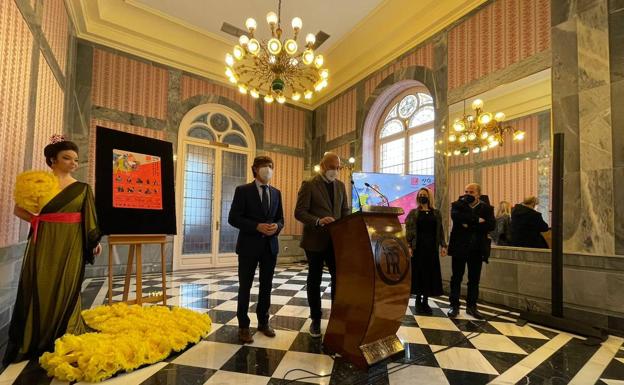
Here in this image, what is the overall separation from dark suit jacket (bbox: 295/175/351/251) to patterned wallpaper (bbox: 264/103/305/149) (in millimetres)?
5063

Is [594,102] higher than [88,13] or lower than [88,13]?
lower

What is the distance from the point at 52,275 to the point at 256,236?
4.54ft

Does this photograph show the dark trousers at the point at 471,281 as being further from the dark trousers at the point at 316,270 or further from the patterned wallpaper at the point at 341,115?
the patterned wallpaper at the point at 341,115

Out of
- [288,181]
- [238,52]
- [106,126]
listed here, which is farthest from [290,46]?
[288,181]

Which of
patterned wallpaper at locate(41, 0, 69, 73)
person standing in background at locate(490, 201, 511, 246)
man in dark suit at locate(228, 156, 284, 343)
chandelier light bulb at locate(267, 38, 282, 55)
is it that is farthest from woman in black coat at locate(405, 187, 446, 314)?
patterned wallpaper at locate(41, 0, 69, 73)

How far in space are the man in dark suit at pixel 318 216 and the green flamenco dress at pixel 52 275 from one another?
1552 millimetres

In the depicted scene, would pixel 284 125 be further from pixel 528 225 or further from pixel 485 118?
pixel 528 225

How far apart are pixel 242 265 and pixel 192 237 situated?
172 inches

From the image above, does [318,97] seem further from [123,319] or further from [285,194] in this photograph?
[123,319]

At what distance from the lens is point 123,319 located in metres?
2.60

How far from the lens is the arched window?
17.0 ft

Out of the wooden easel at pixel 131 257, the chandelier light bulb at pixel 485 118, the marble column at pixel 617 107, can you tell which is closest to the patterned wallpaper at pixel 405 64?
the chandelier light bulb at pixel 485 118

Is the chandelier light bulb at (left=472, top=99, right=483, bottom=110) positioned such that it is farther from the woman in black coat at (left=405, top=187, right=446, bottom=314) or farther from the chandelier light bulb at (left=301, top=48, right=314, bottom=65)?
the chandelier light bulb at (left=301, top=48, right=314, bottom=65)

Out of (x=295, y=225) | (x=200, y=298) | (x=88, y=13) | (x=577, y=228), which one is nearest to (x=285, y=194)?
(x=295, y=225)
